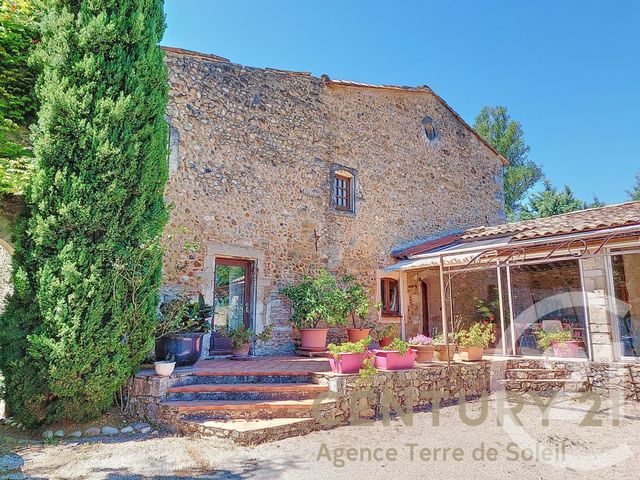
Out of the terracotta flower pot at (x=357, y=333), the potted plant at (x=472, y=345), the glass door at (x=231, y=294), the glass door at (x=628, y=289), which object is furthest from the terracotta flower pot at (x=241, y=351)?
the glass door at (x=628, y=289)

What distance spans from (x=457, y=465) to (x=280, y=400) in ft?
8.36

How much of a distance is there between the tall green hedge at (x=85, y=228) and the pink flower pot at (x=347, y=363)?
9.34ft

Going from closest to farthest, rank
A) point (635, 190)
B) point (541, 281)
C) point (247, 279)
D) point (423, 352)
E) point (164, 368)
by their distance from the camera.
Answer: point (164, 368) < point (423, 352) < point (247, 279) < point (541, 281) < point (635, 190)

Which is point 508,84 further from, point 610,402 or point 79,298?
point 79,298

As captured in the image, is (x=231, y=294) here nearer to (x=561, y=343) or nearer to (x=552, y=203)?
(x=561, y=343)

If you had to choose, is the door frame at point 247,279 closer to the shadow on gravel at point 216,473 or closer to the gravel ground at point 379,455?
the gravel ground at point 379,455

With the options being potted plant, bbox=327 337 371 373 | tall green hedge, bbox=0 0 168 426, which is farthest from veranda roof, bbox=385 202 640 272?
tall green hedge, bbox=0 0 168 426

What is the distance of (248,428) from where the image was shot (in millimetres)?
4906

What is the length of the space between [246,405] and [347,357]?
1729mm

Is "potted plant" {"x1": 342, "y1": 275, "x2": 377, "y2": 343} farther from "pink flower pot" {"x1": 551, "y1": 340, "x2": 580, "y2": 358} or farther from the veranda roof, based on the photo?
"pink flower pot" {"x1": 551, "y1": 340, "x2": 580, "y2": 358}

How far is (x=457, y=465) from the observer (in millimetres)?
4289

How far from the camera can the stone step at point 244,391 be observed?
5.78 metres

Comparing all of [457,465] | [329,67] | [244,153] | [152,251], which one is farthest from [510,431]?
[329,67]

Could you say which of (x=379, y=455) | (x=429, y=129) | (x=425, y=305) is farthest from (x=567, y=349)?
(x=429, y=129)
